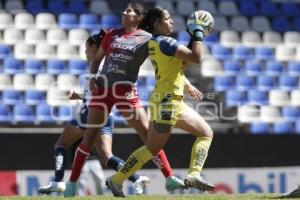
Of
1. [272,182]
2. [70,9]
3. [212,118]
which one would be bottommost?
[272,182]

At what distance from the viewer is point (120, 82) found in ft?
25.5

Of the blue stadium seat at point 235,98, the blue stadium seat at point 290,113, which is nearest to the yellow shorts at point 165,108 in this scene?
the blue stadium seat at point 235,98

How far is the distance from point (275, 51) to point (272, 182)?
4968 mm

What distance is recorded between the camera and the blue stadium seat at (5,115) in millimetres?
13328

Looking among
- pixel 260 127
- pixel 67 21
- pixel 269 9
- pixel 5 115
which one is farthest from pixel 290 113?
pixel 5 115

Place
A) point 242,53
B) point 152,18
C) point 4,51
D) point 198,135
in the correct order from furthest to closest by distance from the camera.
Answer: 1. point 242,53
2. point 4,51
3. point 152,18
4. point 198,135

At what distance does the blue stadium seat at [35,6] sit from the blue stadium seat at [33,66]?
1621mm

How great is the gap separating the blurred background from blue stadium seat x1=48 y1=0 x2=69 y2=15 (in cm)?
2

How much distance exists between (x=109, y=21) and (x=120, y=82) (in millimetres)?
8496

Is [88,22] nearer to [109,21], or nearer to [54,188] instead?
[109,21]

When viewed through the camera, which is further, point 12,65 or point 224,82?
point 224,82

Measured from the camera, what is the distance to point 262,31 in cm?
1734

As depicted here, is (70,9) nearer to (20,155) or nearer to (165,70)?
(20,155)

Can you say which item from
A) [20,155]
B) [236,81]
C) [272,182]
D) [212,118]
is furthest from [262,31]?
[20,155]
